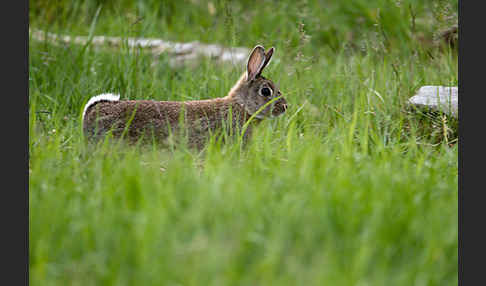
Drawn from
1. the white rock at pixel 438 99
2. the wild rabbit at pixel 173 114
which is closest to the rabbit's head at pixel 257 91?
the wild rabbit at pixel 173 114

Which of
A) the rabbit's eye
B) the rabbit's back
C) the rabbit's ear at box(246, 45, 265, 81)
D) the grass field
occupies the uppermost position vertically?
the rabbit's ear at box(246, 45, 265, 81)

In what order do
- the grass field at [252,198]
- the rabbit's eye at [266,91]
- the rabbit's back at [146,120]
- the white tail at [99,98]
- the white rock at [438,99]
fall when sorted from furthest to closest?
the rabbit's eye at [266,91], the white rock at [438,99], the white tail at [99,98], the rabbit's back at [146,120], the grass field at [252,198]

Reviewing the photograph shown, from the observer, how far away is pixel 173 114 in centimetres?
416

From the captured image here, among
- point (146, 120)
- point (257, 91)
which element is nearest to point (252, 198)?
point (146, 120)

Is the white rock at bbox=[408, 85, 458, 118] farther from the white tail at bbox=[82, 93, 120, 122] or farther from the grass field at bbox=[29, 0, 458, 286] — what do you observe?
the white tail at bbox=[82, 93, 120, 122]

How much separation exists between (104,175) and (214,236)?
3.49ft

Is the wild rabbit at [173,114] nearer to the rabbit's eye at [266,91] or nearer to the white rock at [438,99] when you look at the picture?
the rabbit's eye at [266,91]

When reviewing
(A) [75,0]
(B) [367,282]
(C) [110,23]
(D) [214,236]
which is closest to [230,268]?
(D) [214,236]

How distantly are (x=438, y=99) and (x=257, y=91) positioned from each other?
1.59m

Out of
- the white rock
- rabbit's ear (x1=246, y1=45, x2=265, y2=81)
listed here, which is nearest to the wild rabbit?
rabbit's ear (x1=246, y1=45, x2=265, y2=81)

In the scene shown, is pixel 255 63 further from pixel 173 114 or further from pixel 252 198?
pixel 252 198

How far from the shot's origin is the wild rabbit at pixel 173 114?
400 centimetres

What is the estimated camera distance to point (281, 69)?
5688 millimetres

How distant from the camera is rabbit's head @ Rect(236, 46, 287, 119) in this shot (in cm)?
462
